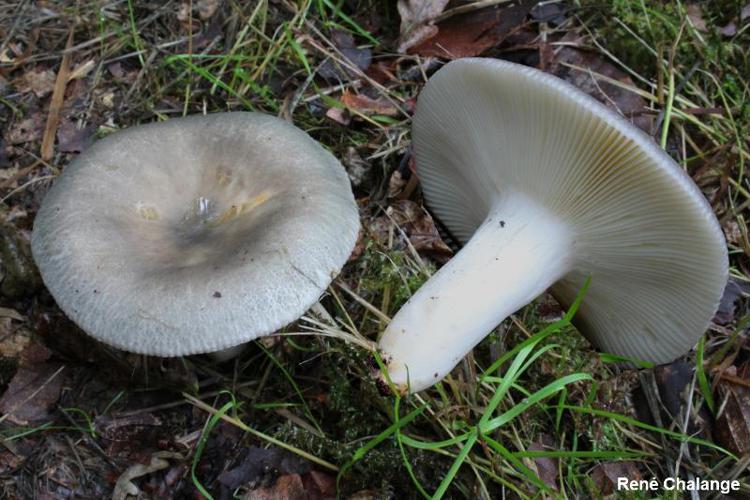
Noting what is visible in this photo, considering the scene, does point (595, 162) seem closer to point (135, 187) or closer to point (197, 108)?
point (135, 187)

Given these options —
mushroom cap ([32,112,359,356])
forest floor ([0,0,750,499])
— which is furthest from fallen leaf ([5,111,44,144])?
mushroom cap ([32,112,359,356])

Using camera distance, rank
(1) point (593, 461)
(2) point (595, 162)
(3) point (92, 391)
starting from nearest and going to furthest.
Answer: (2) point (595, 162) → (1) point (593, 461) → (3) point (92, 391)

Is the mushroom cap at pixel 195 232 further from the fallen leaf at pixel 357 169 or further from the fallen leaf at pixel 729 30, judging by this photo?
the fallen leaf at pixel 729 30

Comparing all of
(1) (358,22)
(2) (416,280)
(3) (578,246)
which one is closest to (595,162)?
(3) (578,246)

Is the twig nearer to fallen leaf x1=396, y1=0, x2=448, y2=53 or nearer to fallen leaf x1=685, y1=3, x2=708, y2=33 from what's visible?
fallen leaf x1=396, y1=0, x2=448, y2=53

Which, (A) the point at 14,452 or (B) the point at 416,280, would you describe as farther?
(B) the point at 416,280

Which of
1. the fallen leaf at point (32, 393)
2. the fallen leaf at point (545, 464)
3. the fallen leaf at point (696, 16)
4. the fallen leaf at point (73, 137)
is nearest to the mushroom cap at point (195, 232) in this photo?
the fallen leaf at point (32, 393)

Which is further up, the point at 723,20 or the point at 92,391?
the point at 723,20
